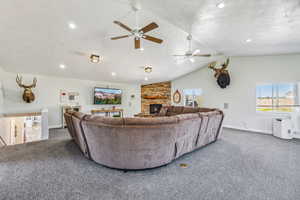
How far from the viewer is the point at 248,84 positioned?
17.7ft

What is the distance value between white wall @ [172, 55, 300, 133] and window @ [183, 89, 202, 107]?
1.51 feet

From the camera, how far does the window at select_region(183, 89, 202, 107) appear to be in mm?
7041

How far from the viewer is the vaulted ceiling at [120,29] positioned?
2443 mm

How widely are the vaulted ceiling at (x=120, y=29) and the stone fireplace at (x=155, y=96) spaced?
3.56 meters

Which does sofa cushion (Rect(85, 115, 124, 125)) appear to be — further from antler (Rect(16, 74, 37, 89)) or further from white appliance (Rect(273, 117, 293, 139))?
white appliance (Rect(273, 117, 293, 139))

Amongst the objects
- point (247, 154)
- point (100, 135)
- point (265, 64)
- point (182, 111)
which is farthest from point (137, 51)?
point (265, 64)

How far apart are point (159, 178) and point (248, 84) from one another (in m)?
5.43

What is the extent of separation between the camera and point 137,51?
14.8 ft

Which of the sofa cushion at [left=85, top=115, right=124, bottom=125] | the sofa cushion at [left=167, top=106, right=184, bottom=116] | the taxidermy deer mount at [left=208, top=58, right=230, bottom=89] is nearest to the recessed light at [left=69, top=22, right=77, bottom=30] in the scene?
the sofa cushion at [left=85, top=115, right=124, bottom=125]

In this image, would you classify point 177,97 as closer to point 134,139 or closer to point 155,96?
point 155,96

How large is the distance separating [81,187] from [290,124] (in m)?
5.97

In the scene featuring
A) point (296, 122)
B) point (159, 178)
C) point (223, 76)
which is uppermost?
point (223, 76)

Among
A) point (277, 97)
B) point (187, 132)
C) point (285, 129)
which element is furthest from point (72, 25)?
point (277, 97)

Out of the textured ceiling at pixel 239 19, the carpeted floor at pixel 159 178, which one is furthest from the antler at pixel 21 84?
the textured ceiling at pixel 239 19
